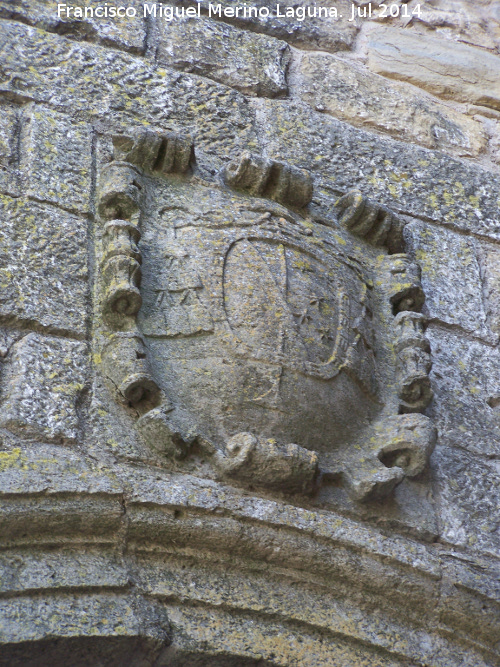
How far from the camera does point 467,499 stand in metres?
2.22

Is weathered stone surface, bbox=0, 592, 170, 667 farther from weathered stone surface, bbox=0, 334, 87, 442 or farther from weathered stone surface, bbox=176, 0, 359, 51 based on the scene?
weathered stone surface, bbox=176, 0, 359, 51

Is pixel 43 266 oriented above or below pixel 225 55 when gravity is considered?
below

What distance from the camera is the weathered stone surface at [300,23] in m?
3.26

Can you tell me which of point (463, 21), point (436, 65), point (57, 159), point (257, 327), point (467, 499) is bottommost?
point (467, 499)

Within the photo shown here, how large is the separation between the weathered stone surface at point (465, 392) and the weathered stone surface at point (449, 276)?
62 millimetres

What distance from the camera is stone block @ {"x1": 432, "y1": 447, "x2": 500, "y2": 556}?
2129 mm

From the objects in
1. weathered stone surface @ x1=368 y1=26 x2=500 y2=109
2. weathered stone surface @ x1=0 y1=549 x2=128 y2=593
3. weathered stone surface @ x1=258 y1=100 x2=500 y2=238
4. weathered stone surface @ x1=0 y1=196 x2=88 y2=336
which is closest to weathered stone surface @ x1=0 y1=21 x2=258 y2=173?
weathered stone surface @ x1=258 y1=100 x2=500 y2=238

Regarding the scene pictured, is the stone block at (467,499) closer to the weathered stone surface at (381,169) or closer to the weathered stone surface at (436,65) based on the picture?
the weathered stone surface at (381,169)

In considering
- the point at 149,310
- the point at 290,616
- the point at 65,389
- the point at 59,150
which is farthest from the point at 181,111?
the point at 290,616

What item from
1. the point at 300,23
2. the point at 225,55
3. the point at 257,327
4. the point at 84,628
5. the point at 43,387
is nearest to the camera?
the point at 84,628

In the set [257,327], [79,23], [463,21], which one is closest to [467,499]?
[257,327]

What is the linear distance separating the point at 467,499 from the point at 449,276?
2.53 ft

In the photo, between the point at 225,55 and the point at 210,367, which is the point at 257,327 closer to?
the point at 210,367

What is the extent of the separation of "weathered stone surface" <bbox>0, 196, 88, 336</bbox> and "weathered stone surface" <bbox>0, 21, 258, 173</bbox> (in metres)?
0.47
